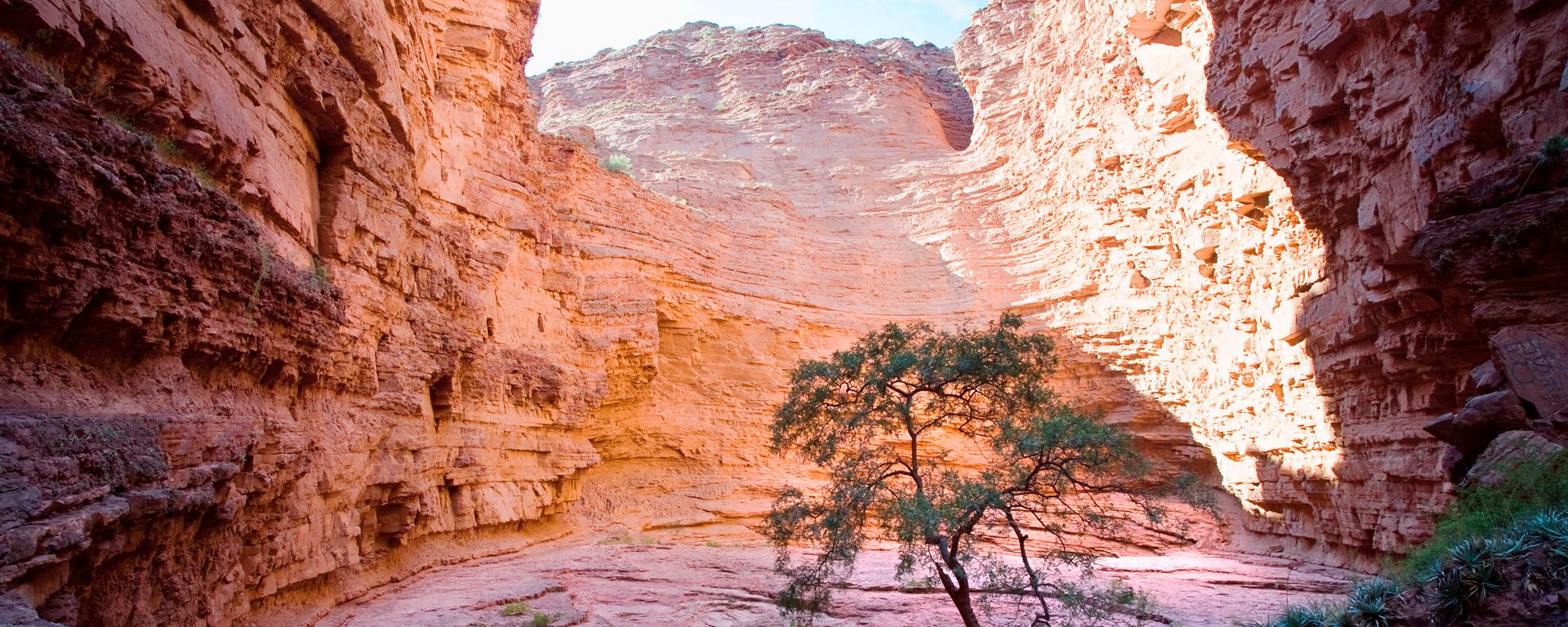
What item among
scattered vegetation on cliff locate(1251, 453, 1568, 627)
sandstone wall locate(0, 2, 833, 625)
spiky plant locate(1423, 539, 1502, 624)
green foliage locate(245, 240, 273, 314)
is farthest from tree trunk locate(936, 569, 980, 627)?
green foliage locate(245, 240, 273, 314)

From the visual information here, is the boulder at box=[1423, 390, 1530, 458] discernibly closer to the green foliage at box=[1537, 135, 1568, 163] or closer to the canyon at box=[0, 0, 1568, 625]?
the canyon at box=[0, 0, 1568, 625]

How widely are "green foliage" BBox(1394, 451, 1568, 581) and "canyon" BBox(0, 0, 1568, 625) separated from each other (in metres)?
0.43

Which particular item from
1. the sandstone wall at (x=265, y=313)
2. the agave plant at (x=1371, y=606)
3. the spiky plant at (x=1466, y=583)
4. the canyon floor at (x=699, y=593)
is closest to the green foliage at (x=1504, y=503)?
the agave plant at (x=1371, y=606)

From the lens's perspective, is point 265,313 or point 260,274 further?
point 265,313

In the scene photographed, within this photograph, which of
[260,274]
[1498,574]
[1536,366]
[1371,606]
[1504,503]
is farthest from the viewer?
[1536,366]

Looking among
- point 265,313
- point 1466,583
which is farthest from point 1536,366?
point 265,313

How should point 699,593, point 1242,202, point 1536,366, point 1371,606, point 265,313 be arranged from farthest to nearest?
point 1242,202 < point 699,593 < point 1536,366 < point 265,313 < point 1371,606

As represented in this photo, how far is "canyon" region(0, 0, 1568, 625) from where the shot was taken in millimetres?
5906

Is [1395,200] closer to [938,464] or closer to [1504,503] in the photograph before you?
[1504,503]

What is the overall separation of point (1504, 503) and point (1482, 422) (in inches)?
51.8

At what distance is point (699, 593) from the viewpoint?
13.2 m

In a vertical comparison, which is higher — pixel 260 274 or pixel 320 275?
pixel 320 275

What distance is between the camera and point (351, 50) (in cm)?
1189

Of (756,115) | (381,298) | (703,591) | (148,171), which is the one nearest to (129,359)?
(148,171)
